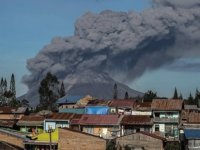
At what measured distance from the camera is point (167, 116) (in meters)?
55.7

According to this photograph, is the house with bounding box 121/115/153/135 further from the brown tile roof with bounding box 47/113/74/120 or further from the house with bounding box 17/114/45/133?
the house with bounding box 17/114/45/133

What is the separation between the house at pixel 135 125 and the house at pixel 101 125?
2.32 ft

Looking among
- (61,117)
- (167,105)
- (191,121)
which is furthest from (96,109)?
(191,121)

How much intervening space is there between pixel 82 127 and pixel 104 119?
286cm

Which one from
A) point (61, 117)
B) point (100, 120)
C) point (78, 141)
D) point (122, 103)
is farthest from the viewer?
point (122, 103)

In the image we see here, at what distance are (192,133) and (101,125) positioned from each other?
12.0 metres

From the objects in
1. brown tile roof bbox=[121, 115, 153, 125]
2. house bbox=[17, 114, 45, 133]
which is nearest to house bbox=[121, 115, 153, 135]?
brown tile roof bbox=[121, 115, 153, 125]

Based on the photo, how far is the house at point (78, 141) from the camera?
43.8m

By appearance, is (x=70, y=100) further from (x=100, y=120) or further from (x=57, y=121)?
(x=100, y=120)

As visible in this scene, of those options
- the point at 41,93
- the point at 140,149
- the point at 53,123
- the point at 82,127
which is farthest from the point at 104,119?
the point at 41,93

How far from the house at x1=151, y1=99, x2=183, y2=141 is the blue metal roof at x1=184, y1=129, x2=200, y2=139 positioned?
4286 mm

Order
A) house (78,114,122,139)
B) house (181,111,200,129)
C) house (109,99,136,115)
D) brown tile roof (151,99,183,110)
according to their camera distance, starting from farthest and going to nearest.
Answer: house (109,99,136,115)
brown tile roof (151,99,183,110)
house (78,114,122,139)
house (181,111,200,129)

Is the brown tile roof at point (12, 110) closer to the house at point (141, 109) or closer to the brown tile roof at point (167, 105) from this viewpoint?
the house at point (141, 109)

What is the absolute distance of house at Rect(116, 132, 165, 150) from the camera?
148 ft
